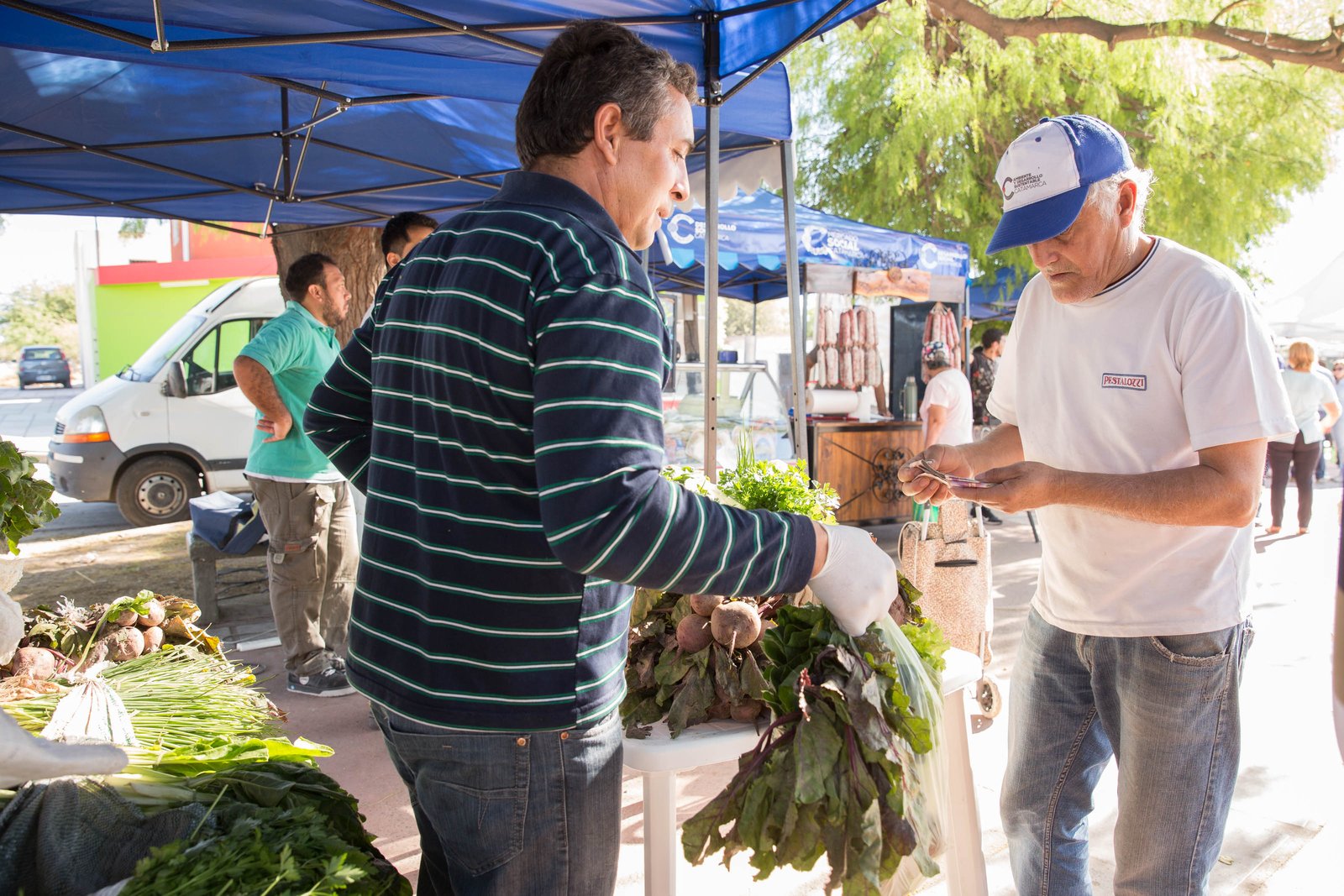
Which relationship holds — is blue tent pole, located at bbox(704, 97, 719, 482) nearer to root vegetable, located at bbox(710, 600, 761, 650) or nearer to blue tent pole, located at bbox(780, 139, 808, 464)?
blue tent pole, located at bbox(780, 139, 808, 464)

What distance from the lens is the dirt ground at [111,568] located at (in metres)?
7.17

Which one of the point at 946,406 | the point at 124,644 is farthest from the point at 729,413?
the point at 124,644

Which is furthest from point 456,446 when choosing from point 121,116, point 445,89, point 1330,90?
point 1330,90

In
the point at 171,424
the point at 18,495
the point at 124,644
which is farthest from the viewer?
the point at 171,424

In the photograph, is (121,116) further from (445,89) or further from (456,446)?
(456,446)

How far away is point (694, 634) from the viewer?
222 cm

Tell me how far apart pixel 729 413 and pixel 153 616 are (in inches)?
252

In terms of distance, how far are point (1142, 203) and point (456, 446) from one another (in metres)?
1.68

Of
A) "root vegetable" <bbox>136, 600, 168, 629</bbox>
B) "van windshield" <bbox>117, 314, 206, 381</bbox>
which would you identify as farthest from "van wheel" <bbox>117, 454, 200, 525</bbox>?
"root vegetable" <bbox>136, 600, 168, 629</bbox>

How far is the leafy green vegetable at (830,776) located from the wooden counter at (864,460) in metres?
7.27

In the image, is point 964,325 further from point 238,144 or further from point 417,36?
point 417,36

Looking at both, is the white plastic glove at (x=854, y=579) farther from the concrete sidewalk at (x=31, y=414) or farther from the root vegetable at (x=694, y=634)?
the concrete sidewalk at (x=31, y=414)

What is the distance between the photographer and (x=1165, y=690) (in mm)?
2062

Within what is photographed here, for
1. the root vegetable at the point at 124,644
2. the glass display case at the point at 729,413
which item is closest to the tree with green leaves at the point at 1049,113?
the glass display case at the point at 729,413
